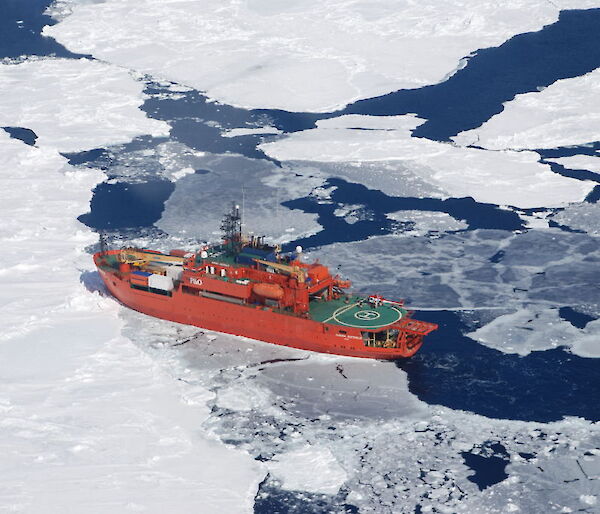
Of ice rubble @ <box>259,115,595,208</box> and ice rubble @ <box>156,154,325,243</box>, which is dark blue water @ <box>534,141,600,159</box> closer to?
ice rubble @ <box>259,115,595,208</box>

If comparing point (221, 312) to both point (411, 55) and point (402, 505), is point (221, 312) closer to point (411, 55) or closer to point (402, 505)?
point (402, 505)

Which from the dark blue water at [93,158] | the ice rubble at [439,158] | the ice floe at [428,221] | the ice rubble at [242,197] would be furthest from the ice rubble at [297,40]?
the ice floe at [428,221]

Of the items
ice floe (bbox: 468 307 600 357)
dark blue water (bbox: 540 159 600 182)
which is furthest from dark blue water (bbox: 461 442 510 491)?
dark blue water (bbox: 540 159 600 182)

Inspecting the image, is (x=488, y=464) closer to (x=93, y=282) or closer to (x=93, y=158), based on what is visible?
(x=93, y=282)

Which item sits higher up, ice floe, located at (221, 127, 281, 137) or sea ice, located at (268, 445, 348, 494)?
ice floe, located at (221, 127, 281, 137)

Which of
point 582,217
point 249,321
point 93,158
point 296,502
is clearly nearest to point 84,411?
point 249,321
